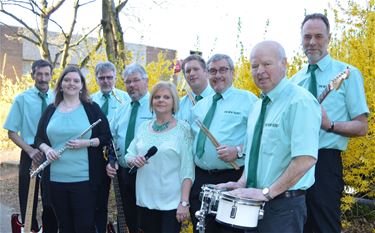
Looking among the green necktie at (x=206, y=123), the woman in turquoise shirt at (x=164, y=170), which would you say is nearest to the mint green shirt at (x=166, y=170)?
the woman in turquoise shirt at (x=164, y=170)

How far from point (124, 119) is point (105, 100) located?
3.15 ft

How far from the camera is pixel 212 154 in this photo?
4.06 m

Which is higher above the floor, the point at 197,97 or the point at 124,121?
the point at 197,97

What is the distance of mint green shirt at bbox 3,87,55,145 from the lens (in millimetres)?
5699

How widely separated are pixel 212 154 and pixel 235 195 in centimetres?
117

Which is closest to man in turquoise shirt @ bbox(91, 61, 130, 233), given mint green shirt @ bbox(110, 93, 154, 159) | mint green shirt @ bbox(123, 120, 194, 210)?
mint green shirt @ bbox(110, 93, 154, 159)

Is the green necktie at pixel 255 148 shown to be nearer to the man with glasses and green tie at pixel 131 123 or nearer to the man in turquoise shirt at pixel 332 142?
the man in turquoise shirt at pixel 332 142

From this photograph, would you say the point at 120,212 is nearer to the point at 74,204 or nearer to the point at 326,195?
the point at 74,204

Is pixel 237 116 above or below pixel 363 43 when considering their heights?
below

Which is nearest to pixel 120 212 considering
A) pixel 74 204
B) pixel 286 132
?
pixel 74 204

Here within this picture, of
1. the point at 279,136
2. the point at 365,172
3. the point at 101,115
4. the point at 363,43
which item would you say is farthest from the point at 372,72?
the point at 101,115

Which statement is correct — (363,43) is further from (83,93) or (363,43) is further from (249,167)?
(83,93)

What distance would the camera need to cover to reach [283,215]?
117 inches

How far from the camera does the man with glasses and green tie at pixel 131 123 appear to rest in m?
5.01
